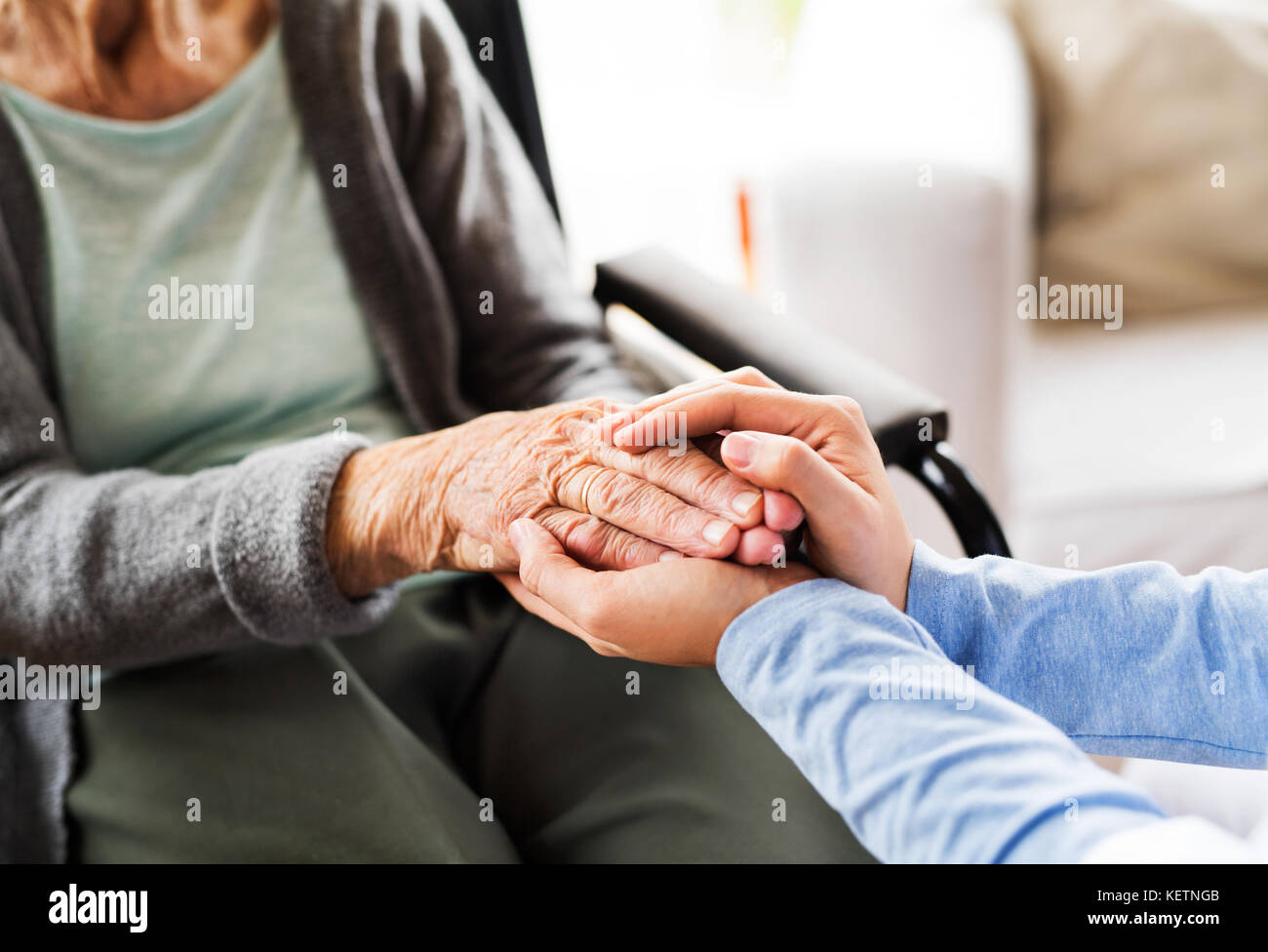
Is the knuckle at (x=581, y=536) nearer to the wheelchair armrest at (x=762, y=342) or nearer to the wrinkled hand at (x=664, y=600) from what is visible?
the wrinkled hand at (x=664, y=600)

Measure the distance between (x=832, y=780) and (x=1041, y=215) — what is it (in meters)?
0.97

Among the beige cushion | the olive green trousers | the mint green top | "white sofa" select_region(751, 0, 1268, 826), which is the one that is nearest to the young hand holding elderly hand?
the olive green trousers

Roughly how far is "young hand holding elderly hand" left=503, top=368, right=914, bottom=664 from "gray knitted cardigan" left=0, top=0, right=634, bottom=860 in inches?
7.1

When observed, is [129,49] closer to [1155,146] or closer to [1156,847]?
[1156,847]

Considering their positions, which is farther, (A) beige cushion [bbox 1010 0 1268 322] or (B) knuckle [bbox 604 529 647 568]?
(A) beige cushion [bbox 1010 0 1268 322]

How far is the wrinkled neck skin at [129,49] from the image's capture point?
680 millimetres

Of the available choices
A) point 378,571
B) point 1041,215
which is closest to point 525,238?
point 378,571

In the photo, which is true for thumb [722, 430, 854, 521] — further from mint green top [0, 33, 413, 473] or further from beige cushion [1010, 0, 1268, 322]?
beige cushion [1010, 0, 1268, 322]

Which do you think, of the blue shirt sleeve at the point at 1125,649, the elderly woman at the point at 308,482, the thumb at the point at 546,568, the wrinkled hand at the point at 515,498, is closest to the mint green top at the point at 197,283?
the elderly woman at the point at 308,482

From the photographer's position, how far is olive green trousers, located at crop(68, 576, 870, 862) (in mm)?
572

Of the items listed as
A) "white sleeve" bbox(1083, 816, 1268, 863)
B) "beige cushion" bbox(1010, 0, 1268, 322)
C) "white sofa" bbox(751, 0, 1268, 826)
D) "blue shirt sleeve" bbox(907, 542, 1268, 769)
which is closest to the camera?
"white sleeve" bbox(1083, 816, 1268, 863)

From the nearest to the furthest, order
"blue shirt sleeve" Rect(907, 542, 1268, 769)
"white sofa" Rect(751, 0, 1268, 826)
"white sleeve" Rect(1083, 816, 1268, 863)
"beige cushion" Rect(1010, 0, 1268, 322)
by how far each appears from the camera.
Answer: "white sleeve" Rect(1083, 816, 1268, 863) → "blue shirt sleeve" Rect(907, 542, 1268, 769) → "white sofa" Rect(751, 0, 1268, 826) → "beige cushion" Rect(1010, 0, 1268, 322)

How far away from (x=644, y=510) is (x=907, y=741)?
0.64 ft

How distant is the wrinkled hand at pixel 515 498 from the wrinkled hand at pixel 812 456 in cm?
2
